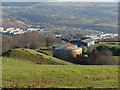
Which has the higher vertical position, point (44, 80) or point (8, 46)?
point (44, 80)

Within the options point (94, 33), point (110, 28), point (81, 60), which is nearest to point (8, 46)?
point (81, 60)

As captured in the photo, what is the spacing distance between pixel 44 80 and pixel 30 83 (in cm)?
82

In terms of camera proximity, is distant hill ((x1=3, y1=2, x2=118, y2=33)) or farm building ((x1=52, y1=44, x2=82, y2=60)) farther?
distant hill ((x1=3, y1=2, x2=118, y2=33))

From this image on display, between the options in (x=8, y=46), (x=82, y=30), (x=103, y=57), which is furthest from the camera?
(x=82, y=30)

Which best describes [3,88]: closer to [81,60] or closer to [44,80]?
[44,80]

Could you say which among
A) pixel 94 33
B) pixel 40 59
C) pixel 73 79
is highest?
pixel 73 79

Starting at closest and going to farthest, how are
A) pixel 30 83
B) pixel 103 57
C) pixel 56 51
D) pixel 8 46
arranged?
pixel 30 83, pixel 103 57, pixel 56 51, pixel 8 46

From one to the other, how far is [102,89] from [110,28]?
249ft

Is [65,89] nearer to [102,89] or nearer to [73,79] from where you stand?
[102,89]

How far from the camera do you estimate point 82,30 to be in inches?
2520

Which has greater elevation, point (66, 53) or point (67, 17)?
point (67, 17)

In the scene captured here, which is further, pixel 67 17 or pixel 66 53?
pixel 67 17

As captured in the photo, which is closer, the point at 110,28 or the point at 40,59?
the point at 40,59

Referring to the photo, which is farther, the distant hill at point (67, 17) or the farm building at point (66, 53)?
the distant hill at point (67, 17)
